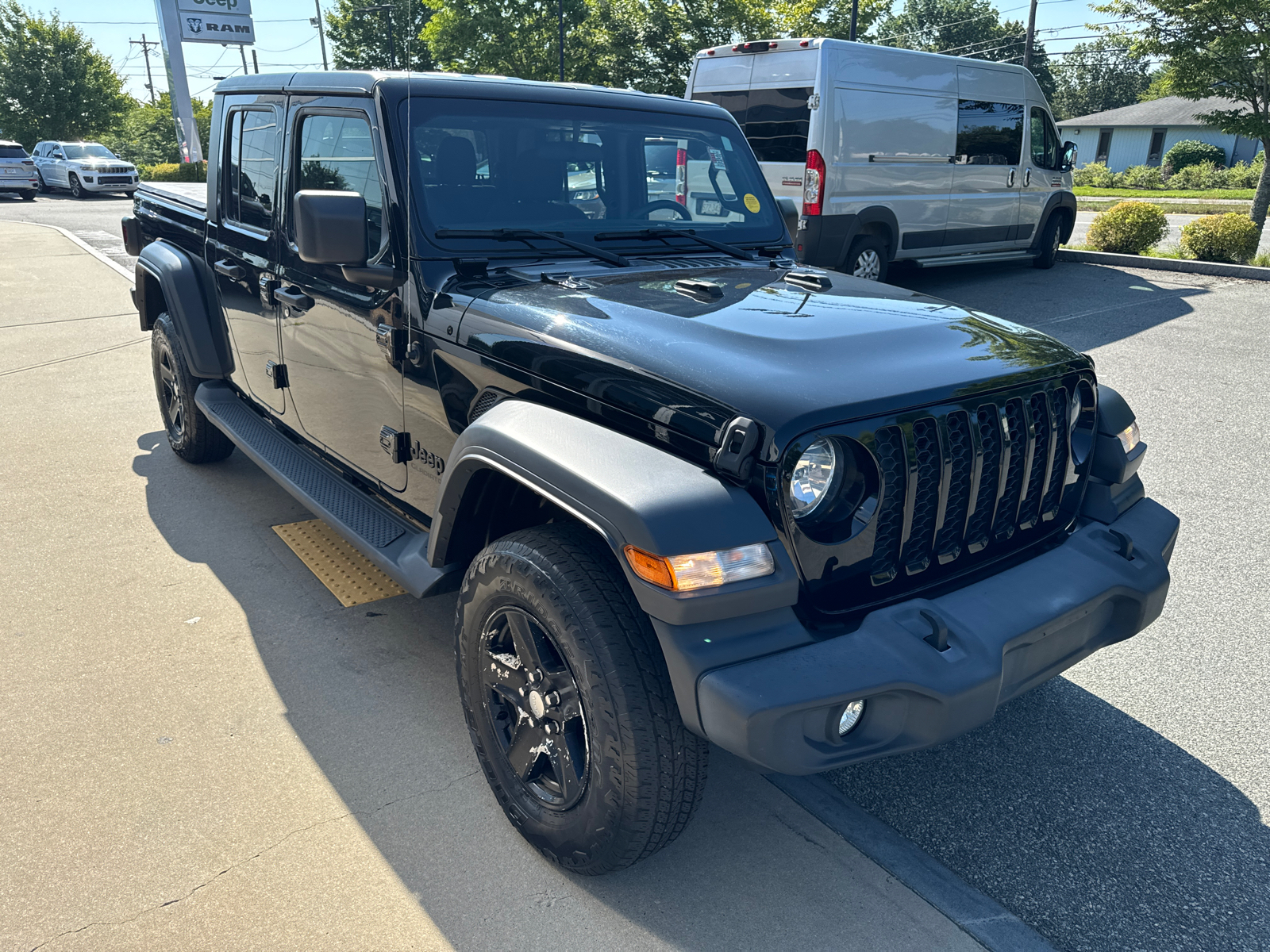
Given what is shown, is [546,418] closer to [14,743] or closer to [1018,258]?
[14,743]

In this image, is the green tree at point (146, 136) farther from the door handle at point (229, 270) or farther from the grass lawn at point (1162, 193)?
the door handle at point (229, 270)

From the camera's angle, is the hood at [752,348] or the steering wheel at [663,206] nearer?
the hood at [752,348]

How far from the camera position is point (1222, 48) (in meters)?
12.1

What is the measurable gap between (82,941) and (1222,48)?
48.2 ft

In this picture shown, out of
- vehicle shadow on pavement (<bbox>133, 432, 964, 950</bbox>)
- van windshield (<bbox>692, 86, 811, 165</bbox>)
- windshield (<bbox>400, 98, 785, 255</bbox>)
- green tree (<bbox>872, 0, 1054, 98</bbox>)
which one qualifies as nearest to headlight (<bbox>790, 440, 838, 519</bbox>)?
vehicle shadow on pavement (<bbox>133, 432, 964, 950</bbox>)

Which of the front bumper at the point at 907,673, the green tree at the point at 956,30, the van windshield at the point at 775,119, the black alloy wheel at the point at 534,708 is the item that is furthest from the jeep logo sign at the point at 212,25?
the green tree at the point at 956,30

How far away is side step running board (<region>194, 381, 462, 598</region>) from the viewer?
284 cm

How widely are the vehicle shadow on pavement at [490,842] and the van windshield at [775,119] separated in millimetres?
7018

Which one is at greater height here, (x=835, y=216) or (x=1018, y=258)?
(x=835, y=216)

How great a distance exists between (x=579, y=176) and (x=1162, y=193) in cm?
3479

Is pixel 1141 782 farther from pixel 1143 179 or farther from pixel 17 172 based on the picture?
pixel 1143 179

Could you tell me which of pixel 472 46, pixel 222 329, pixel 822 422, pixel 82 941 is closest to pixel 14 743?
pixel 82 941

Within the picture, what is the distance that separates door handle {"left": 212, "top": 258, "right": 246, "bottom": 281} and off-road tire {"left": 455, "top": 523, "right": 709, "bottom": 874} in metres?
Answer: 2.44

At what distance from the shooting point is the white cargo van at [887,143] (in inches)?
359
